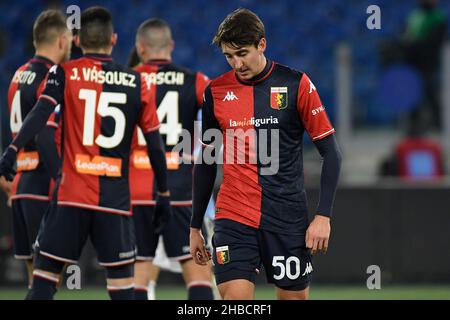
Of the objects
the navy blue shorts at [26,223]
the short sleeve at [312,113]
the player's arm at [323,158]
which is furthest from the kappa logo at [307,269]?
the navy blue shorts at [26,223]

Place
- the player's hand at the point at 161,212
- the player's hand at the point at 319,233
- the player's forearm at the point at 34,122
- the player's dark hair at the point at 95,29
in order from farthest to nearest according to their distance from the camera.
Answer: the player's hand at the point at 161,212, the player's dark hair at the point at 95,29, the player's forearm at the point at 34,122, the player's hand at the point at 319,233

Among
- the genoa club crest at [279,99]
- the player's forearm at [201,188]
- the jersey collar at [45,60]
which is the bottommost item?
the player's forearm at [201,188]

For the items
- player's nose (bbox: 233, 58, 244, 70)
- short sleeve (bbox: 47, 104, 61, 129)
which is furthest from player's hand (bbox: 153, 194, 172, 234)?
player's nose (bbox: 233, 58, 244, 70)

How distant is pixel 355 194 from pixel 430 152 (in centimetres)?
210

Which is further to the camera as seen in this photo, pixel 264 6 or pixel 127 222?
pixel 264 6

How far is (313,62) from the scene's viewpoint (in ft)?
50.4

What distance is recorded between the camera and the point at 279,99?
18.4 ft

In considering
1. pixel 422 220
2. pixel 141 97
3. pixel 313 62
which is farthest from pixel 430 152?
pixel 141 97

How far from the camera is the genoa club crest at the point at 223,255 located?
215 inches

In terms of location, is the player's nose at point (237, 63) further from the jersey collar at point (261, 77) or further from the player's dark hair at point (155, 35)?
the player's dark hair at point (155, 35)

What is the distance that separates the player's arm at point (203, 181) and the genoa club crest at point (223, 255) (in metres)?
0.19

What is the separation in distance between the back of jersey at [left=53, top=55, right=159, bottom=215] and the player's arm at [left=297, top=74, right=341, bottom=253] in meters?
1.46

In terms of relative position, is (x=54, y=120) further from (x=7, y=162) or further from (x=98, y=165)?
(x=7, y=162)
